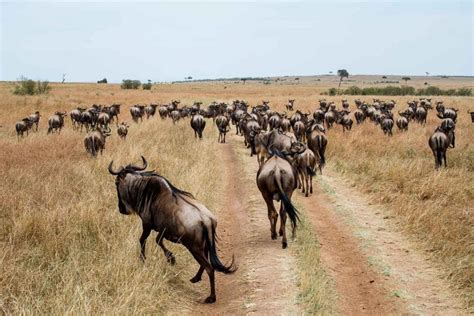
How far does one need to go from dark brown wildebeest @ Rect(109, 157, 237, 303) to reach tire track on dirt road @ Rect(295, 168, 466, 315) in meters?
2.11

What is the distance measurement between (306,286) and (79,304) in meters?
3.28

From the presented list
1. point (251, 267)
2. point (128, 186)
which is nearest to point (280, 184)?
point (251, 267)

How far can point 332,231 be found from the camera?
9789 mm

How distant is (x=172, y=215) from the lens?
6469 millimetres

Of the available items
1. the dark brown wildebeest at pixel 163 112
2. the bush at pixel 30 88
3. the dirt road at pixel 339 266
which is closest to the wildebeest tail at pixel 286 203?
the dirt road at pixel 339 266

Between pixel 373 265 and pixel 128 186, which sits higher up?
pixel 128 186

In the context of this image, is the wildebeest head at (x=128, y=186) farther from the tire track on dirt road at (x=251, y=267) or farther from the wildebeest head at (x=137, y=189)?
the tire track on dirt road at (x=251, y=267)

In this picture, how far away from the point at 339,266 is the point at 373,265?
2.02 ft

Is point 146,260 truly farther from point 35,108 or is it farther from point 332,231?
point 35,108

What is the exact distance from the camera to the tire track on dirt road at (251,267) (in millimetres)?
6465

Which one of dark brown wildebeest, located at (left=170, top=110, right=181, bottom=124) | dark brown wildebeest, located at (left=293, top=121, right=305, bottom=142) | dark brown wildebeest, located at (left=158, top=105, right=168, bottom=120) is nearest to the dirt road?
dark brown wildebeest, located at (left=293, top=121, right=305, bottom=142)

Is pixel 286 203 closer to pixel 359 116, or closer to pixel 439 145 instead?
pixel 439 145

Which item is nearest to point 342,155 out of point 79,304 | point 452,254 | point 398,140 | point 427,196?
point 398,140

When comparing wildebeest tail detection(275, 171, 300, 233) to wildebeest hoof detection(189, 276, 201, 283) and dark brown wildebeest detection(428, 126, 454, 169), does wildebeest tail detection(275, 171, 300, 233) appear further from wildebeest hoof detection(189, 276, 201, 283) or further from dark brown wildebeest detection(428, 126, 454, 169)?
dark brown wildebeest detection(428, 126, 454, 169)
